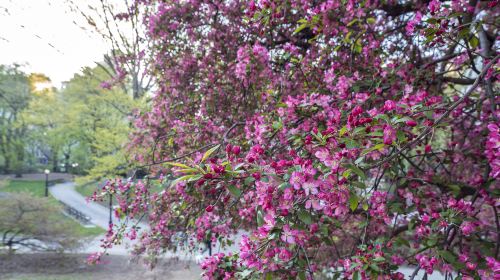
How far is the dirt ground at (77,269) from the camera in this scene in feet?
30.1

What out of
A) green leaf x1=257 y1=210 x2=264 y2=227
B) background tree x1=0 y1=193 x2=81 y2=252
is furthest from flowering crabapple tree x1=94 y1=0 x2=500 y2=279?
background tree x1=0 y1=193 x2=81 y2=252

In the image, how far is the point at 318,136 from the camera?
52.1 inches

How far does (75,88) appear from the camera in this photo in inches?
739

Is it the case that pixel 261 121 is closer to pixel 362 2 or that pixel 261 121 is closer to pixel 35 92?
pixel 362 2

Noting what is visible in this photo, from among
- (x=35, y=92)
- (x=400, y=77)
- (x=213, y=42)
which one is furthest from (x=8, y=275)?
(x=35, y=92)

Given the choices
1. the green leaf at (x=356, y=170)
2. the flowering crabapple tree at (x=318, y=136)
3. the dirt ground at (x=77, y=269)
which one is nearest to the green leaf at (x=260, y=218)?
the flowering crabapple tree at (x=318, y=136)

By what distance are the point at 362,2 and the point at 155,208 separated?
2614 millimetres

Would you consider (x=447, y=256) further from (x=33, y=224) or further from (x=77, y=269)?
(x=33, y=224)

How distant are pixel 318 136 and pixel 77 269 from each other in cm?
1081

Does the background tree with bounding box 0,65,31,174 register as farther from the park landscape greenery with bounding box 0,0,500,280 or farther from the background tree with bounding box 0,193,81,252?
the park landscape greenery with bounding box 0,0,500,280

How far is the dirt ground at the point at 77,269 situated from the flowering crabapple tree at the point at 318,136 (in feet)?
18.1

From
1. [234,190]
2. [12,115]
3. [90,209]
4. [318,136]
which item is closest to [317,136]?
[318,136]

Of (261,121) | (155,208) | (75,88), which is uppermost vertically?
(75,88)

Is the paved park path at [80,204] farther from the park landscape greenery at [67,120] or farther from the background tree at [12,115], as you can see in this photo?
the background tree at [12,115]
